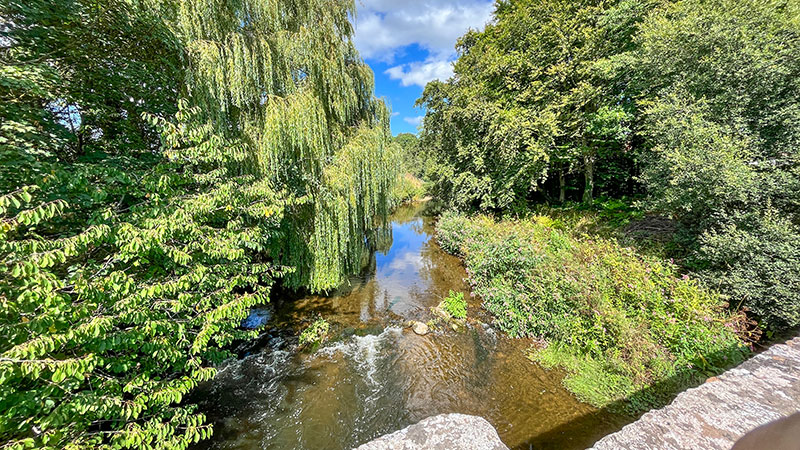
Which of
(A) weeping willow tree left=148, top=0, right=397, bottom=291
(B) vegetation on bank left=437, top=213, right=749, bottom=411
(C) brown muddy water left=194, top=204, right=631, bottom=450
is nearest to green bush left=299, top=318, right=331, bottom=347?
(C) brown muddy water left=194, top=204, right=631, bottom=450

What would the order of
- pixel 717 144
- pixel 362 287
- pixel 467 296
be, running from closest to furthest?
1. pixel 717 144
2. pixel 467 296
3. pixel 362 287

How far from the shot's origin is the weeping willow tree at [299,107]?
462cm

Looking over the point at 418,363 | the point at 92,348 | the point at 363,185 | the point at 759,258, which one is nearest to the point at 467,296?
the point at 418,363

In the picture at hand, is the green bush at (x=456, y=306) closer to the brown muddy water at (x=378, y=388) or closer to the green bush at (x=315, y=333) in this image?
the brown muddy water at (x=378, y=388)

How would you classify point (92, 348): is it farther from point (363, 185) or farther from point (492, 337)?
point (492, 337)

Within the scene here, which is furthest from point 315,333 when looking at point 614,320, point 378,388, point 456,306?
point 614,320

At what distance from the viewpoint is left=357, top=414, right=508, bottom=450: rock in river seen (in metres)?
1.40

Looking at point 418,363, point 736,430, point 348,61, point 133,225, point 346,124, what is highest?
point 348,61

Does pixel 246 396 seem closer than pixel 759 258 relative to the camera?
No

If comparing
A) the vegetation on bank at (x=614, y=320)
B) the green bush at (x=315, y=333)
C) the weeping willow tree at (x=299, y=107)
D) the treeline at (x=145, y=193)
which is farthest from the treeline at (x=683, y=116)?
the green bush at (x=315, y=333)

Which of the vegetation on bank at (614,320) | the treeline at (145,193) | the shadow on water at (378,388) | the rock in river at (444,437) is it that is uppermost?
the treeline at (145,193)

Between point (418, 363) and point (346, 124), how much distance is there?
644 centimetres

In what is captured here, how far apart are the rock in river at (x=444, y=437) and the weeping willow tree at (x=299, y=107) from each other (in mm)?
4296

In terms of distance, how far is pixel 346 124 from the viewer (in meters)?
7.12
